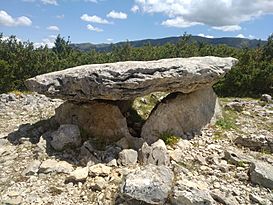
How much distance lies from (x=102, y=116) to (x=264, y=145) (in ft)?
18.1

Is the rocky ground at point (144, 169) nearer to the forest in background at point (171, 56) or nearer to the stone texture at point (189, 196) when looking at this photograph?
the stone texture at point (189, 196)

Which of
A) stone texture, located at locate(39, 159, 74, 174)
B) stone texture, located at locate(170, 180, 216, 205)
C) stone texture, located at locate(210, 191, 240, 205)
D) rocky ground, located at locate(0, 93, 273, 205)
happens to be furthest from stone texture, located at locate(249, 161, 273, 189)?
stone texture, located at locate(39, 159, 74, 174)

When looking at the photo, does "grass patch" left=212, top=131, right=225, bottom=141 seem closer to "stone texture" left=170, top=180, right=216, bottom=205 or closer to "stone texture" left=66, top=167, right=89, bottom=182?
"stone texture" left=170, top=180, right=216, bottom=205

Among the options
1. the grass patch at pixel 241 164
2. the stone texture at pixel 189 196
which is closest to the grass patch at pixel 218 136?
the grass patch at pixel 241 164

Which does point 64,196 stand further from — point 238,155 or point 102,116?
point 238,155

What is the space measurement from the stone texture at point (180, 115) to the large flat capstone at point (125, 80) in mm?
653

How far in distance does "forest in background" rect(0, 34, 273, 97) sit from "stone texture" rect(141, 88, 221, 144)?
12.3 metres

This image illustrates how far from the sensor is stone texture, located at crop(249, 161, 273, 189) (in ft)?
26.5

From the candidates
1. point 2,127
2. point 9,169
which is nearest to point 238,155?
point 9,169

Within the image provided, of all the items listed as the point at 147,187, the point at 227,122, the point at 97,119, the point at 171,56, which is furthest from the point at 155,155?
the point at 171,56

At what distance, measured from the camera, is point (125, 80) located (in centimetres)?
968

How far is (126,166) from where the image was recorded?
9055 millimetres

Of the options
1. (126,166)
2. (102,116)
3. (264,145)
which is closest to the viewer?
(126,166)

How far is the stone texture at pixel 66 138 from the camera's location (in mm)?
10077
